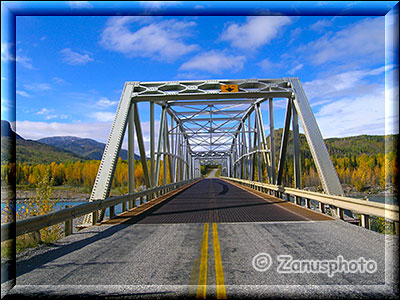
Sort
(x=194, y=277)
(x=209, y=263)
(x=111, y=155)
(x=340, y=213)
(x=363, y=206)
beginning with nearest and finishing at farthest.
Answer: (x=194, y=277), (x=209, y=263), (x=363, y=206), (x=340, y=213), (x=111, y=155)

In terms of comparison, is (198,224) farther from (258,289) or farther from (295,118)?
(295,118)

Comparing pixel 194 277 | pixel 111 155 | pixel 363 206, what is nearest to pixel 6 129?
pixel 194 277

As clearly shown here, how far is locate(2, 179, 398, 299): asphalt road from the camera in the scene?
3238 mm

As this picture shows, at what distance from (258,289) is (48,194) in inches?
371

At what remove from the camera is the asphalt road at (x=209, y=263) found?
324 centimetres

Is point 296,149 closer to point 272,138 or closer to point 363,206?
point 272,138

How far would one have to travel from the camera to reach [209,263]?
13.5ft

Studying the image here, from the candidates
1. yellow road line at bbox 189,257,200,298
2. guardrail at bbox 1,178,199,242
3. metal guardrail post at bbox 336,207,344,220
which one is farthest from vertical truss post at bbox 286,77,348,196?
guardrail at bbox 1,178,199,242

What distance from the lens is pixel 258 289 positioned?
321 centimetres

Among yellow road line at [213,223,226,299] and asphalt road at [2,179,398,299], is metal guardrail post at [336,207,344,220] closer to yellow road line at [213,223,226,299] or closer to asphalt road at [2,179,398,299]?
asphalt road at [2,179,398,299]

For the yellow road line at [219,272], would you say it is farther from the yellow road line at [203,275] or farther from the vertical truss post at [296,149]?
the vertical truss post at [296,149]

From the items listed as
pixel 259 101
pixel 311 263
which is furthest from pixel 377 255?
pixel 259 101

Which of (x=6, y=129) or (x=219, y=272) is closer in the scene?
(x=6, y=129)

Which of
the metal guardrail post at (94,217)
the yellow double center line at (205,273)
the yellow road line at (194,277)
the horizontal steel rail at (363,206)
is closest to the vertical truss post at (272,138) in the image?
the horizontal steel rail at (363,206)
